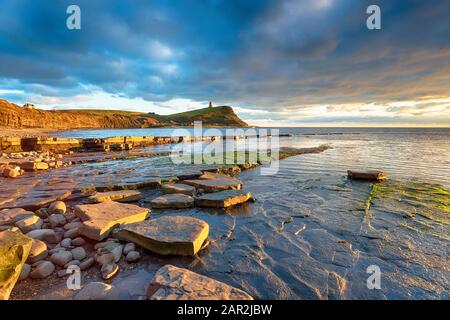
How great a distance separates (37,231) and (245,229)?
12.9 feet

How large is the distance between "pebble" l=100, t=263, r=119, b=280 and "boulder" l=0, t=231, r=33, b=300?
994mm

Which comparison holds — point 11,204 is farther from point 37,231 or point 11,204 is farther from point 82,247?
point 82,247

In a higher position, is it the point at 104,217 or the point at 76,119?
the point at 76,119

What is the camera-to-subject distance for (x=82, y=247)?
4004 millimetres

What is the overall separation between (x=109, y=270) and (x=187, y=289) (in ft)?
4.41

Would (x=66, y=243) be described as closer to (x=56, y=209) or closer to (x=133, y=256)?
(x=133, y=256)

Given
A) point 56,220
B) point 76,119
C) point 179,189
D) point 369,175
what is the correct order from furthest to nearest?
point 76,119 < point 369,175 < point 179,189 < point 56,220

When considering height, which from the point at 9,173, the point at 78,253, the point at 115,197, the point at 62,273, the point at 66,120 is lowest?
the point at 62,273

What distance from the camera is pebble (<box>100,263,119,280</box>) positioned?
331 cm

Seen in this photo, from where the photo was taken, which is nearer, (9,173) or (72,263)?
(72,263)

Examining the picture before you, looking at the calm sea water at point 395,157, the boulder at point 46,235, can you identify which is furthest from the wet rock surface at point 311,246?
the calm sea water at point 395,157

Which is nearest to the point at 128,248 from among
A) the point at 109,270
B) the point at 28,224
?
the point at 109,270

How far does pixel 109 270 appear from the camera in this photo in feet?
11.1

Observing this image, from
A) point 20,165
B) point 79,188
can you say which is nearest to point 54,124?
point 20,165
